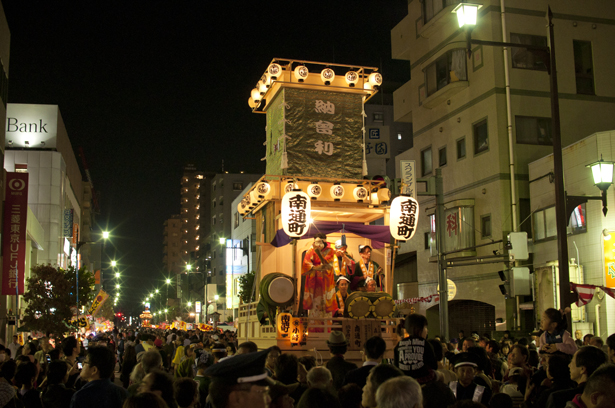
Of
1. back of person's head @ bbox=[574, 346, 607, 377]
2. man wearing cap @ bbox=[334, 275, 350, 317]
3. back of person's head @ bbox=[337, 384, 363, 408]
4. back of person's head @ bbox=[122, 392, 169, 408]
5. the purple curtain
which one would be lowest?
back of person's head @ bbox=[337, 384, 363, 408]

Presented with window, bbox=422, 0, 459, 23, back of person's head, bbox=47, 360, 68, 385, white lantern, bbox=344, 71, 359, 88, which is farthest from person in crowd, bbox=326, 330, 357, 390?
window, bbox=422, 0, 459, 23

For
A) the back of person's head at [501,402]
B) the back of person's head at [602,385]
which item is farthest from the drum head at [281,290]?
the back of person's head at [602,385]

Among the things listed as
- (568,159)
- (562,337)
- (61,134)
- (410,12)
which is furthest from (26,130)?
(562,337)

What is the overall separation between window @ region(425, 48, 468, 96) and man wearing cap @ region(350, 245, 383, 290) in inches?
560

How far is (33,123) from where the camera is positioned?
168 ft

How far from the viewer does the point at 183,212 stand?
161 m

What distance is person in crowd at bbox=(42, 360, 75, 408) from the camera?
7.38 meters

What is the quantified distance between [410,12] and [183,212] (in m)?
132

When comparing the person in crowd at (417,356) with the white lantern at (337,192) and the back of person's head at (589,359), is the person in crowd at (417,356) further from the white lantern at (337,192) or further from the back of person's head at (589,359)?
the white lantern at (337,192)

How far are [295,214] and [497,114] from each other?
46.9ft

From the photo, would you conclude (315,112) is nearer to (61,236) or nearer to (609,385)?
(609,385)

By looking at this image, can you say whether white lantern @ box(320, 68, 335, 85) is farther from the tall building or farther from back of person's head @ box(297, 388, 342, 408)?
back of person's head @ box(297, 388, 342, 408)

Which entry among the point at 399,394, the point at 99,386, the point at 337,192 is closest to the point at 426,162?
the point at 337,192

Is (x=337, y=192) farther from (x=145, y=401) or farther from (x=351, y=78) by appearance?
(x=145, y=401)
